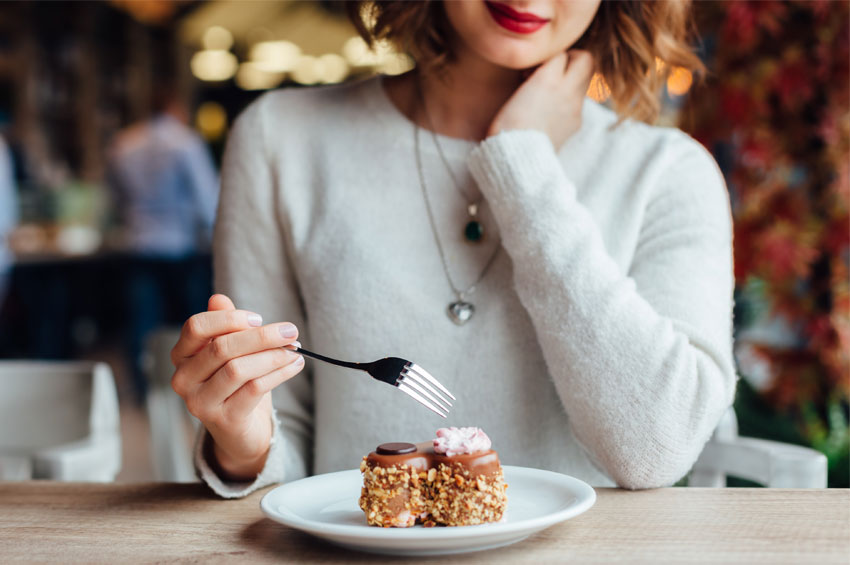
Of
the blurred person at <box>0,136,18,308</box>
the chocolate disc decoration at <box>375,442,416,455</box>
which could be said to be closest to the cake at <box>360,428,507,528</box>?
the chocolate disc decoration at <box>375,442,416,455</box>

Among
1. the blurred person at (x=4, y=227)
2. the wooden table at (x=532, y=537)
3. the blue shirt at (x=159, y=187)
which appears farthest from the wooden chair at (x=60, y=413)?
the blue shirt at (x=159, y=187)

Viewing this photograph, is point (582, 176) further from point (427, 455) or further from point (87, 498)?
point (87, 498)

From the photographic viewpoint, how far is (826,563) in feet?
2.10

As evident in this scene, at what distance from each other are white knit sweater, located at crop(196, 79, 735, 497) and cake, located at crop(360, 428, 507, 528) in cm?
22

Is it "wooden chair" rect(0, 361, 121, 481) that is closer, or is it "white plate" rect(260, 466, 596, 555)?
"white plate" rect(260, 466, 596, 555)

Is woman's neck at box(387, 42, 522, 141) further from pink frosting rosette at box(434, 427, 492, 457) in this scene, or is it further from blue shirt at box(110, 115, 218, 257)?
blue shirt at box(110, 115, 218, 257)

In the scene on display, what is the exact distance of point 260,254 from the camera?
3.75 feet

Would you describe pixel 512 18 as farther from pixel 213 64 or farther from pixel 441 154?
pixel 213 64

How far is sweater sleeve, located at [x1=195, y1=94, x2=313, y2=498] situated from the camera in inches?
44.8

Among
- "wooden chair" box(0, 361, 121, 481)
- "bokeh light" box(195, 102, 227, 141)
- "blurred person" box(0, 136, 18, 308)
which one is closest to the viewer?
"wooden chair" box(0, 361, 121, 481)

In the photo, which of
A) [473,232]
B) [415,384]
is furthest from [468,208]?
[415,384]

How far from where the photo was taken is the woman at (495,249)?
91 cm

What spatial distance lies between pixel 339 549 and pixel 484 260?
500 millimetres

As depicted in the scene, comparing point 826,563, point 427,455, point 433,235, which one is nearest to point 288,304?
point 433,235
